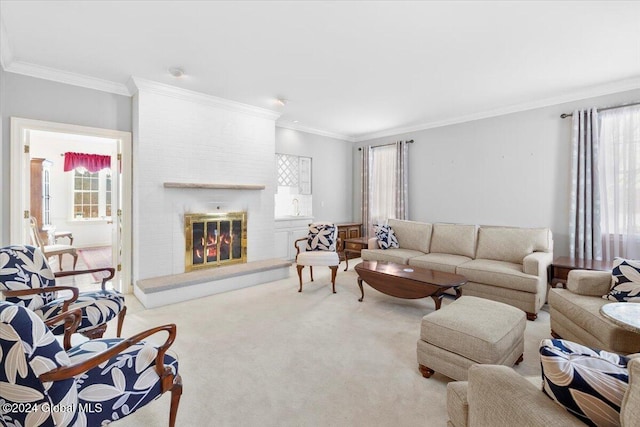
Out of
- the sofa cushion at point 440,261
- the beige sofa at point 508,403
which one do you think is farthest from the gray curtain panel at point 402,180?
the beige sofa at point 508,403

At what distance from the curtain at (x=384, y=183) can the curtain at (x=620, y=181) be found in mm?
2845

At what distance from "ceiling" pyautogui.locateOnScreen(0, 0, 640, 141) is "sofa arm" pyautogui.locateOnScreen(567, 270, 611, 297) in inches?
82.2

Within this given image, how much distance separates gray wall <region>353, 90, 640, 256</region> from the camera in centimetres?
415

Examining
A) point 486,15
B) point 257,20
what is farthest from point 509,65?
point 257,20

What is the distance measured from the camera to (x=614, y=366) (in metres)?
0.92

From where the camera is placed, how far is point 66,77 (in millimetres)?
3416

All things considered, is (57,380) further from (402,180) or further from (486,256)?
(402,180)

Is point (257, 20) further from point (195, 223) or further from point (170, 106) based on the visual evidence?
point (195, 223)

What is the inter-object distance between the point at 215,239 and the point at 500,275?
375cm

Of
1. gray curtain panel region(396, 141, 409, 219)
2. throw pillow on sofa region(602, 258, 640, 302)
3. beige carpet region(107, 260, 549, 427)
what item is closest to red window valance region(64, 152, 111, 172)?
beige carpet region(107, 260, 549, 427)

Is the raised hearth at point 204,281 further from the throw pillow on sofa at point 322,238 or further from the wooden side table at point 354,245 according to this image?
the wooden side table at point 354,245

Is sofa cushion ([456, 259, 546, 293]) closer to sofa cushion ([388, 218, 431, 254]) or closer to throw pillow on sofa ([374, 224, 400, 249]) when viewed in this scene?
sofa cushion ([388, 218, 431, 254])

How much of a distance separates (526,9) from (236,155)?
373 centimetres

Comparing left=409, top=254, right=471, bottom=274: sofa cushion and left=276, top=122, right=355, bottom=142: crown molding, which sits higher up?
left=276, top=122, right=355, bottom=142: crown molding
